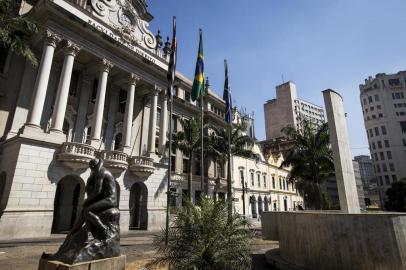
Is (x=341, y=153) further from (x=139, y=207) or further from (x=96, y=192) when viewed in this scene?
(x=139, y=207)

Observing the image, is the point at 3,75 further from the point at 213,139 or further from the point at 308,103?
the point at 308,103

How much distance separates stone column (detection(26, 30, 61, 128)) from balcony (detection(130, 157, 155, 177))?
8.07m

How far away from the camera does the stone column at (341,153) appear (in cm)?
1023

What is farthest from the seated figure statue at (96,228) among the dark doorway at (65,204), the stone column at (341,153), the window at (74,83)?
the window at (74,83)

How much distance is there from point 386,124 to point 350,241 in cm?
9606

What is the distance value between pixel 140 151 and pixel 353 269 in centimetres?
2276

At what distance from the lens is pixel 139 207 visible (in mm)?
24875

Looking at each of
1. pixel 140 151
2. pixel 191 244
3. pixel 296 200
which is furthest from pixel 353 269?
pixel 296 200

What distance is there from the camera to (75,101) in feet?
75.6

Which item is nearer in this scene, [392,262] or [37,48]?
[392,262]

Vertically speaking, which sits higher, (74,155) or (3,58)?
(3,58)

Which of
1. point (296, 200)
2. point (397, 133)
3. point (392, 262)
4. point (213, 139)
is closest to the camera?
point (392, 262)

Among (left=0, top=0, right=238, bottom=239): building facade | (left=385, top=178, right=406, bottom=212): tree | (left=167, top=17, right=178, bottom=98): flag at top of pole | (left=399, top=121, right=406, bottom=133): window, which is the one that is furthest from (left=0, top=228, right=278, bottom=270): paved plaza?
(left=399, top=121, right=406, bottom=133): window

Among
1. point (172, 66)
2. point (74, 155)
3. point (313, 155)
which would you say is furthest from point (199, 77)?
point (313, 155)
